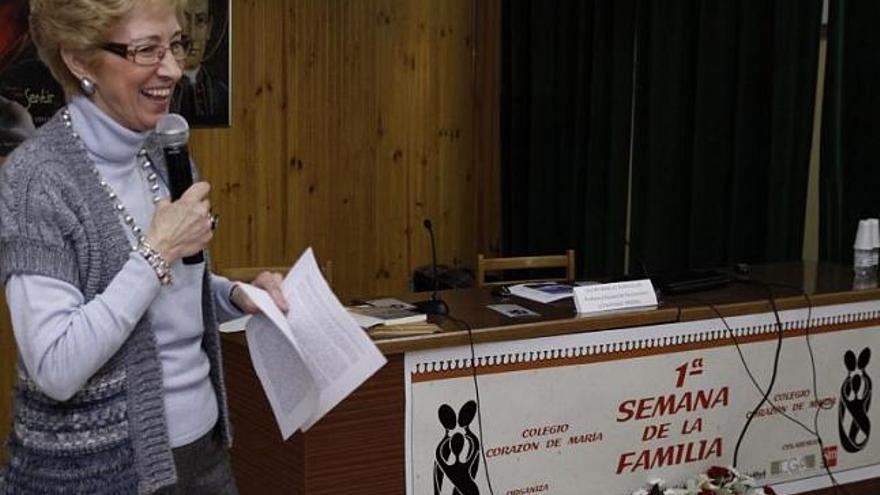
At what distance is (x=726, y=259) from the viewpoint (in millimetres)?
4078

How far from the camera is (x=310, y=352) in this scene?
1.58m

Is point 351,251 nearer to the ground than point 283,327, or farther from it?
nearer to the ground

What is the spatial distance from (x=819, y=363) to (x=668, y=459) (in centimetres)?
54

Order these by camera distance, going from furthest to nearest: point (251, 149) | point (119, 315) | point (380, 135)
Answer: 1. point (380, 135)
2. point (251, 149)
3. point (119, 315)

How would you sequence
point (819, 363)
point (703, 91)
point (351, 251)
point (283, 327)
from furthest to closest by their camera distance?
point (351, 251) < point (703, 91) < point (819, 363) < point (283, 327)

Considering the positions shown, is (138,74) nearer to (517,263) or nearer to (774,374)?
(774,374)

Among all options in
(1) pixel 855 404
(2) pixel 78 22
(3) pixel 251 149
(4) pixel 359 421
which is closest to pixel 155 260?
(2) pixel 78 22

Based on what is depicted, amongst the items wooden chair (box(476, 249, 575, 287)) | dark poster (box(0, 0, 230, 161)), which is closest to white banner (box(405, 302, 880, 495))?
wooden chair (box(476, 249, 575, 287))

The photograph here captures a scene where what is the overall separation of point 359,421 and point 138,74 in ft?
4.16

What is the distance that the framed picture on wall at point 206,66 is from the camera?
427cm

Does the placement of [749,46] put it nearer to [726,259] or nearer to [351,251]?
[726,259]

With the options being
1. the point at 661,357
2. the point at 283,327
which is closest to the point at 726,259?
the point at 661,357

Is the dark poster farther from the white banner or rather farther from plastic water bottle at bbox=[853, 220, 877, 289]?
plastic water bottle at bbox=[853, 220, 877, 289]

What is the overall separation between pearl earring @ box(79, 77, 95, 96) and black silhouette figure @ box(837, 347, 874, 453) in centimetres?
239
